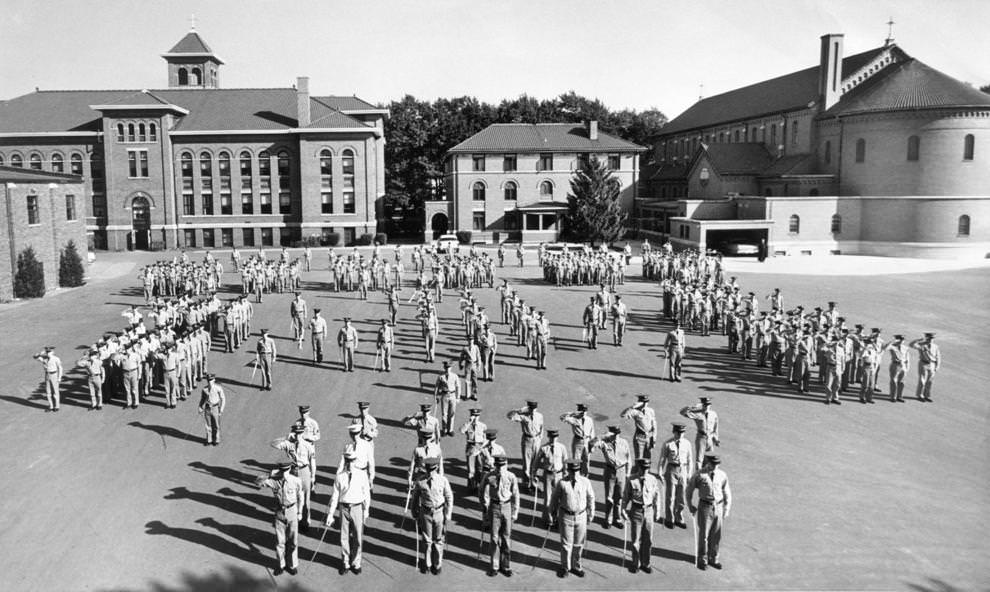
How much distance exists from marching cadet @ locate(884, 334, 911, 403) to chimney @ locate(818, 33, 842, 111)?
155 ft

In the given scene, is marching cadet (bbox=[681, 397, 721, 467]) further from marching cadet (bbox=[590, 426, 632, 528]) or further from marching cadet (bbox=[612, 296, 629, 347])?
marching cadet (bbox=[612, 296, 629, 347])

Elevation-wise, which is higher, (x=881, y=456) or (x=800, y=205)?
(x=800, y=205)

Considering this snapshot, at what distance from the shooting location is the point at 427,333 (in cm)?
2398

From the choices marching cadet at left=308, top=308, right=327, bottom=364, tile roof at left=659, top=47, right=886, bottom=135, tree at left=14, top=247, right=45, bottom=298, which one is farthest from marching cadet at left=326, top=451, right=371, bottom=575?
tile roof at left=659, top=47, right=886, bottom=135

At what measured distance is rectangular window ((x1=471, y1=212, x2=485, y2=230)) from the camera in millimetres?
66375

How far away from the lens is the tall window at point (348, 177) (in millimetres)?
64812

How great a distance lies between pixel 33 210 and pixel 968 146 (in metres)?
58.4

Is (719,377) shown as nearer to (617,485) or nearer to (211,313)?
(617,485)

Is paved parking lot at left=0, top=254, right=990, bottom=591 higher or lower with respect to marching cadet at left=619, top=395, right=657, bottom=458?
lower

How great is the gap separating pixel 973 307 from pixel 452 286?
24.0 meters

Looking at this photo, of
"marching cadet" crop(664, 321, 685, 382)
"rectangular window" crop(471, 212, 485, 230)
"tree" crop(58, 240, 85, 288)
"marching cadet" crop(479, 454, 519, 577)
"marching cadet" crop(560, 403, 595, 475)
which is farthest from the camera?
"rectangular window" crop(471, 212, 485, 230)

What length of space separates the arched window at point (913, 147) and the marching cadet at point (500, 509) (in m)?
54.5

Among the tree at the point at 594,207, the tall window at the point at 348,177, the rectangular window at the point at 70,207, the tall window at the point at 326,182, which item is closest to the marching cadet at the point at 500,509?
the rectangular window at the point at 70,207

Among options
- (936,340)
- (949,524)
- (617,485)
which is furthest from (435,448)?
(936,340)
